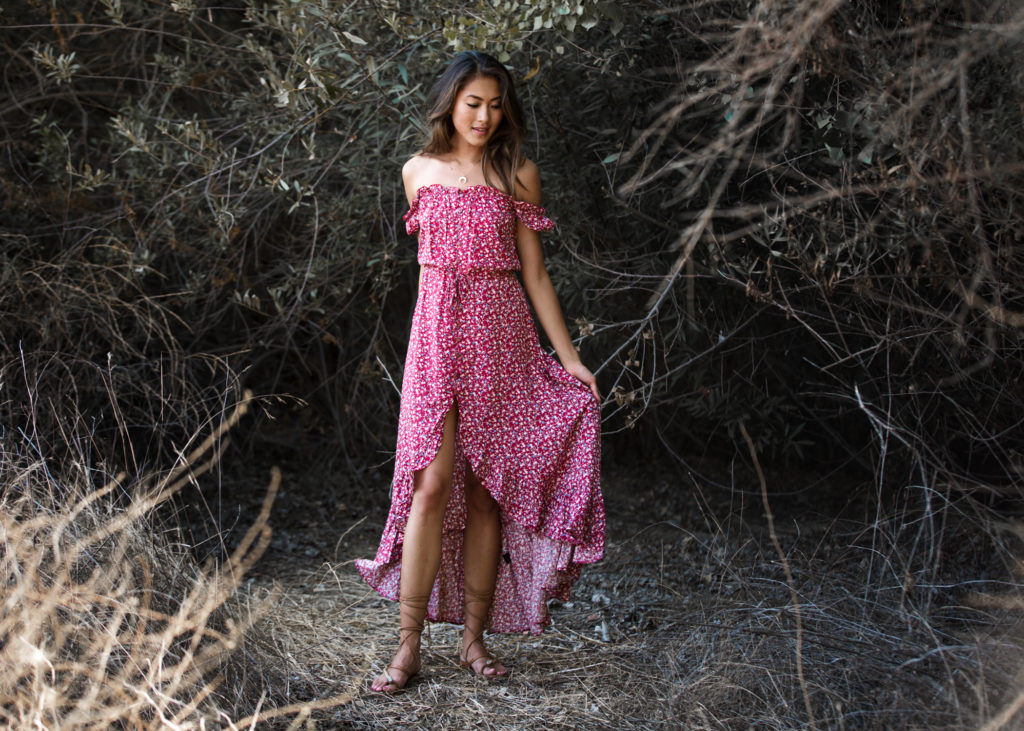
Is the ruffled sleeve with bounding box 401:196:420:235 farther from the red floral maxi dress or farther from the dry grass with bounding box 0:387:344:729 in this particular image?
the dry grass with bounding box 0:387:344:729

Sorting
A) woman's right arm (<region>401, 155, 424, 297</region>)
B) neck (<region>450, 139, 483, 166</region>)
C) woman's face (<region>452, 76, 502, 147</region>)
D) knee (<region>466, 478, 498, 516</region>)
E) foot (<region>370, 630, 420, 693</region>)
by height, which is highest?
woman's face (<region>452, 76, 502, 147</region>)

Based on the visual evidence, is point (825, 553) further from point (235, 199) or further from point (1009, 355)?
point (235, 199)

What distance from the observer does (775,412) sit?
4.10 meters

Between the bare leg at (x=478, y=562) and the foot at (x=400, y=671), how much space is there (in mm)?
182

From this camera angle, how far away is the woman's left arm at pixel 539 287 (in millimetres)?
2918

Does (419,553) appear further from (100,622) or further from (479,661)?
(100,622)

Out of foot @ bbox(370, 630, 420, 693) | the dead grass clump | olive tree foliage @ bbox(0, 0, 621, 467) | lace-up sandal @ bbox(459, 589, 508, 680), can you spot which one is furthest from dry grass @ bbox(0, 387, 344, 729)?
olive tree foliage @ bbox(0, 0, 621, 467)

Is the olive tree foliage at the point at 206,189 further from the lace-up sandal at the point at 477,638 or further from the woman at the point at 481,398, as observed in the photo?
the lace-up sandal at the point at 477,638

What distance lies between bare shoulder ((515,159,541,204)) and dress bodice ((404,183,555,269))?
0.14 ft

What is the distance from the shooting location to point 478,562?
299cm

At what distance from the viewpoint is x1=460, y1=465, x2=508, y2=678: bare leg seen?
2967 millimetres

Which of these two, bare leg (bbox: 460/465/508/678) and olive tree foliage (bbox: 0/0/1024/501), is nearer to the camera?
olive tree foliage (bbox: 0/0/1024/501)

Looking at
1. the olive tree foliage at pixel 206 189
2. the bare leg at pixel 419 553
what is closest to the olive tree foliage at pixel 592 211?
the olive tree foliage at pixel 206 189

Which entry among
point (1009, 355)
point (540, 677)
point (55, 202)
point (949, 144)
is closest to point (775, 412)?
point (1009, 355)
